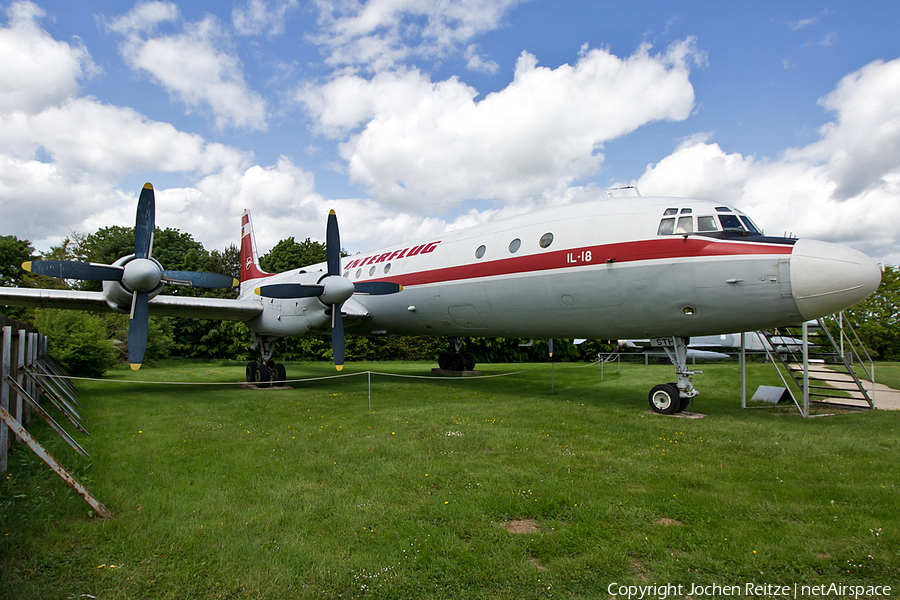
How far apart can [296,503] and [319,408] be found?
6.37 m

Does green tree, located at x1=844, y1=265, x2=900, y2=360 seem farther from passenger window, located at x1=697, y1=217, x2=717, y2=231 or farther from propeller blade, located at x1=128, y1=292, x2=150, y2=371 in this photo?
propeller blade, located at x1=128, y1=292, x2=150, y2=371

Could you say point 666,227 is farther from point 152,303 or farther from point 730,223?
point 152,303

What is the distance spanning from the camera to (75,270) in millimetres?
10555

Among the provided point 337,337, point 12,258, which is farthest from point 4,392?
point 12,258

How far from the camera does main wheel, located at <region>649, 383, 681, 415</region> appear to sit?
9875mm

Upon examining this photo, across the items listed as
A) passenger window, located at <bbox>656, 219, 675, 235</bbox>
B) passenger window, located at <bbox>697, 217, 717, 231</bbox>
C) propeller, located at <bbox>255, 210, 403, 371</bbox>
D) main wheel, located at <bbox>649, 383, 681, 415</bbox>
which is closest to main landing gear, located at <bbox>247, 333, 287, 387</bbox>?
propeller, located at <bbox>255, 210, 403, 371</bbox>

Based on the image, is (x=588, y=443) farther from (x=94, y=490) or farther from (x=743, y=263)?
(x=94, y=490)

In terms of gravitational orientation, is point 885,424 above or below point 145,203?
below

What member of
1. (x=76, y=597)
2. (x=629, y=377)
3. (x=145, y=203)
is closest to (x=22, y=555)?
(x=76, y=597)

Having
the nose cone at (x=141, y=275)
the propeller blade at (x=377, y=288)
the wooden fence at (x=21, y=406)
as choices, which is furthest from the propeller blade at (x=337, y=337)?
the wooden fence at (x=21, y=406)

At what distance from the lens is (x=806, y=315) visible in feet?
27.1

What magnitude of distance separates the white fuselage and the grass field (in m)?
2.21

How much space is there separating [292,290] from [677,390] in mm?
9567

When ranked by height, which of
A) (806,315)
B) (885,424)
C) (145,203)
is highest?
(145,203)
